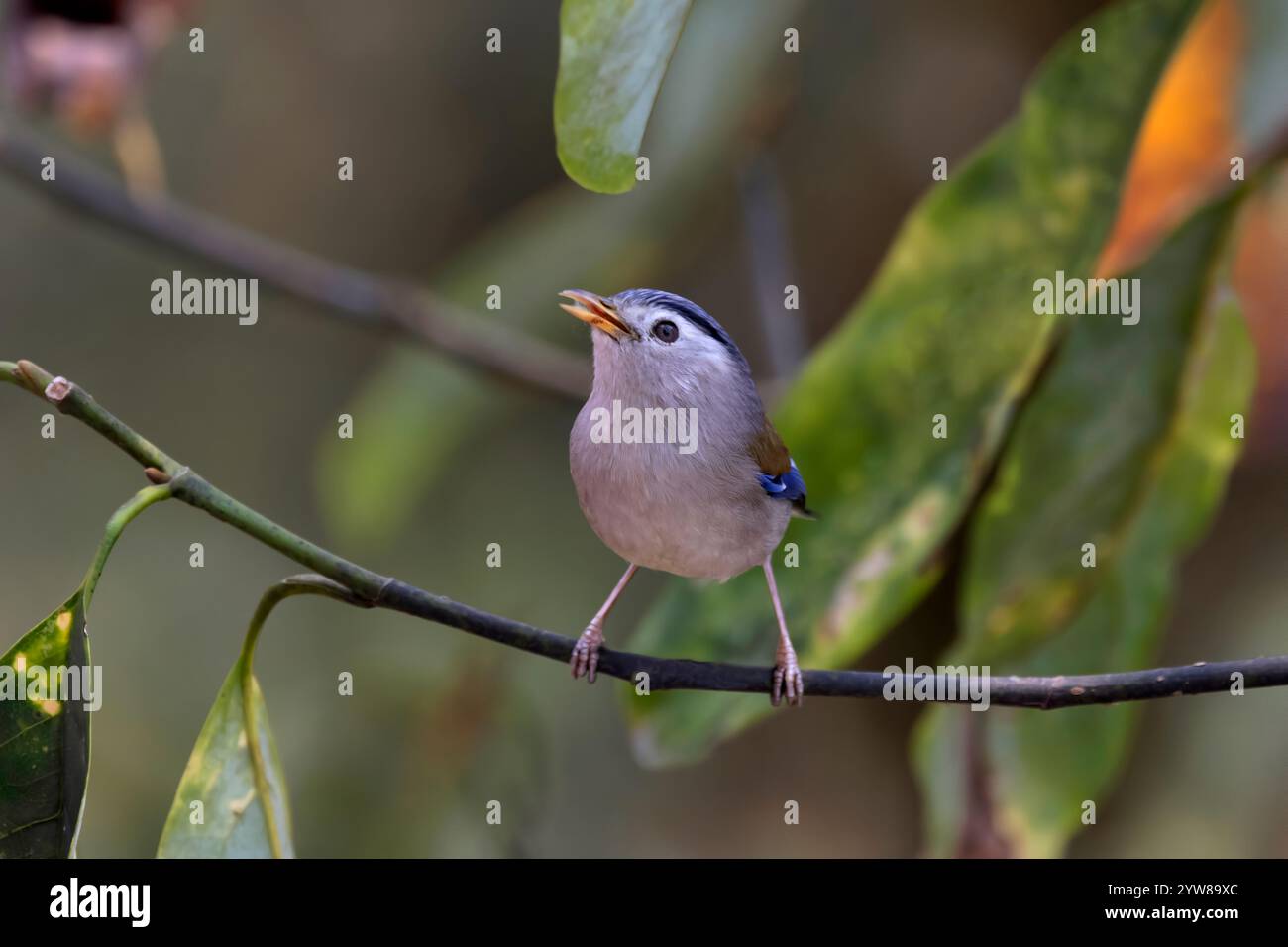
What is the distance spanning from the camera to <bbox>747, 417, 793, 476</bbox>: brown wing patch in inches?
72.6

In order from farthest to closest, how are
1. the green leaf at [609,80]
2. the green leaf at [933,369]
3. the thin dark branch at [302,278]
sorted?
the thin dark branch at [302,278] < the green leaf at [933,369] < the green leaf at [609,80]

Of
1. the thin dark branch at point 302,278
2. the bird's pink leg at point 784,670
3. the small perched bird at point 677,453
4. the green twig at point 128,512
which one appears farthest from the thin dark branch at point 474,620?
the thin dark branch at point 302,278

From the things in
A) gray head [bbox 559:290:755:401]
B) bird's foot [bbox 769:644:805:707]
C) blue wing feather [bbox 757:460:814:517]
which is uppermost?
gray head [bbox 559:290:755:401]

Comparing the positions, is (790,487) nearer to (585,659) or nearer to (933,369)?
(933,369)

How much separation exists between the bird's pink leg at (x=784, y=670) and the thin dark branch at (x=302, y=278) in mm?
1375

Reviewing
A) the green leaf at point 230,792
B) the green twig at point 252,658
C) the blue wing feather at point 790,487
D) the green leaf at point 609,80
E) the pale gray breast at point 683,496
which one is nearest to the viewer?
the green leaf at point 609,80

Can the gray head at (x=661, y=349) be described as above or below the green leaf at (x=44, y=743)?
above

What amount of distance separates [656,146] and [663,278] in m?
0.80

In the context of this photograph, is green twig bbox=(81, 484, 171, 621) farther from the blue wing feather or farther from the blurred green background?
the blurred green background

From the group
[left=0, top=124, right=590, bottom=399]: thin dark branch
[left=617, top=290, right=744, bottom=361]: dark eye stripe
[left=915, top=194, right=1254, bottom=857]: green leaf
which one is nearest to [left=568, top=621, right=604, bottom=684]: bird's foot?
[left=617, top=290, right=744, bottom=361]: dark eye stripe

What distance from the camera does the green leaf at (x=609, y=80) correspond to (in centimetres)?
120

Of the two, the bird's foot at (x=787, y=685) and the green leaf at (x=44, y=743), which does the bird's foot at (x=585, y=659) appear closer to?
the bird's foot at (x=787, y=685)

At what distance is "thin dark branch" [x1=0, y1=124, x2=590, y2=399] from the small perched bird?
1412 mm
